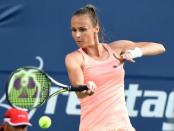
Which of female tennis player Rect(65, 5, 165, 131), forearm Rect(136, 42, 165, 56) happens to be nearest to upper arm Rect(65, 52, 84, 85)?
female tennis player Rect(65, 5, 165, 131)

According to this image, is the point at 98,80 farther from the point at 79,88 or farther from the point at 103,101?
the point at 79,88

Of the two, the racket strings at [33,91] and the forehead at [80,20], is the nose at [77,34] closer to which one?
the forehead at [80,20]

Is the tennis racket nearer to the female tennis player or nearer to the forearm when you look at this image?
the female tennis player

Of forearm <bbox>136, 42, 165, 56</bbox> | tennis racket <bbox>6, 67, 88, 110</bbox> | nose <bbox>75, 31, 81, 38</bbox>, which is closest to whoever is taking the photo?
tennis racket <bbox>6, 67, 88, 110</bbox>

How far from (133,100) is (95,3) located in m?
0.78

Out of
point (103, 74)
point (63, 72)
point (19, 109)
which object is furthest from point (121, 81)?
point (63, 72)

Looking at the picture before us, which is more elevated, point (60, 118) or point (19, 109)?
point (19, 109)

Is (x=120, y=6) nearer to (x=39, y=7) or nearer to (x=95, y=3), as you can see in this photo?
(x=95, y=3)

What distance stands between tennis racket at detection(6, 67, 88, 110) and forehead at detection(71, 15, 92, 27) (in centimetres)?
35

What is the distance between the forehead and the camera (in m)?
4.00

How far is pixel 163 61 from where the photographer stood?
5570mm

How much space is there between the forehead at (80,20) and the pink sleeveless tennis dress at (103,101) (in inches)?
6.6

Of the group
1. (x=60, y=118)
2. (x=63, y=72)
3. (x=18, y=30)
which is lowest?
(x=60, y=118)

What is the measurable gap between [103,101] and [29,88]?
407 millimetres
